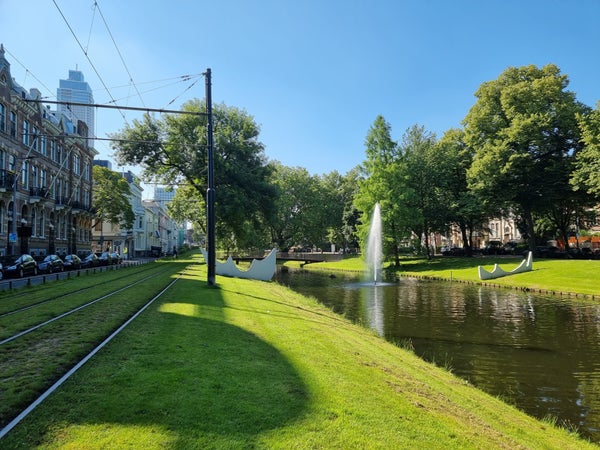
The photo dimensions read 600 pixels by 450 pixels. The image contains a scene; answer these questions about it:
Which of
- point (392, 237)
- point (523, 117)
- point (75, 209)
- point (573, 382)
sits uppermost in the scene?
point (523, 117)

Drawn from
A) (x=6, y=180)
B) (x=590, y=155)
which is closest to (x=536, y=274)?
(x=590, y=155)

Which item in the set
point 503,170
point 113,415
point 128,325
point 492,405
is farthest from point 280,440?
point 503,170

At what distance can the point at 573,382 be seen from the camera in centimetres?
1059

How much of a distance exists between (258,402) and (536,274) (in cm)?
3640

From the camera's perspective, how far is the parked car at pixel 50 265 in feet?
112

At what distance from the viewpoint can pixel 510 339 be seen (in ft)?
50.8

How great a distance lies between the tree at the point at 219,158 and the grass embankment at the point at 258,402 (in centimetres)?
3257

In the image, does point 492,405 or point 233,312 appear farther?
point 233,312

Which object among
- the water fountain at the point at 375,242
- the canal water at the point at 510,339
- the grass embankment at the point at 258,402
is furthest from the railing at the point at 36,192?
the grass embankment at the point at 258,402

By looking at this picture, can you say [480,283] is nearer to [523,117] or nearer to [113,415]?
[523,117]

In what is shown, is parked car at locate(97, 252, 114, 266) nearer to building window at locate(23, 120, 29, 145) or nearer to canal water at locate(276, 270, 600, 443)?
building window at locate(23, 120, 29, 145)

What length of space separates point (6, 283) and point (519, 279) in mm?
36867

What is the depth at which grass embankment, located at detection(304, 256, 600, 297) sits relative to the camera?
2995 cm

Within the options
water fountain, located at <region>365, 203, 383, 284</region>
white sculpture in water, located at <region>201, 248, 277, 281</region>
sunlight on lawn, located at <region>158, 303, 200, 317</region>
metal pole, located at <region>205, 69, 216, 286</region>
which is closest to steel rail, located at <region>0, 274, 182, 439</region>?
sunlight on lawn, located at <region>158, 303, 200, 317</region>
